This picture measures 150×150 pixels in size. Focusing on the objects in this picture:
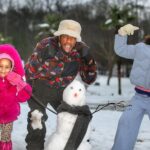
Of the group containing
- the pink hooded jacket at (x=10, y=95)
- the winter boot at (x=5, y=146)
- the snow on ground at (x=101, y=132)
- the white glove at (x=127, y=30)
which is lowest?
the snow on ground at (x=101, y=132)

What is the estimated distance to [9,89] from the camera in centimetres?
447

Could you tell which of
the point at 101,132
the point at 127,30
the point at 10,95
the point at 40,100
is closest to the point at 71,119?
the point at 40,100

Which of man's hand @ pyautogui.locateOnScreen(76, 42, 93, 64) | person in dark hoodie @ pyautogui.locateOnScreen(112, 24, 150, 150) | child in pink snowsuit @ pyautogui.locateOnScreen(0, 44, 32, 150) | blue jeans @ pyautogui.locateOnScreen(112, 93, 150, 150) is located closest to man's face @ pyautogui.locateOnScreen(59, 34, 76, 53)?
man's hand @ pyautogui.locateOnScreen(76, 42, 93, 64)

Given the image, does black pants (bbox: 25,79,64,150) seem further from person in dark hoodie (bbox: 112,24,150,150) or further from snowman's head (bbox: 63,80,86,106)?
person in dark hoodie (bbox: 112,24,150,150)

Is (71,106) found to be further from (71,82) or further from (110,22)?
(110,22)

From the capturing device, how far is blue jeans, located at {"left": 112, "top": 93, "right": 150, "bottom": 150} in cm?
488

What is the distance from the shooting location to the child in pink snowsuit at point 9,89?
4434mm

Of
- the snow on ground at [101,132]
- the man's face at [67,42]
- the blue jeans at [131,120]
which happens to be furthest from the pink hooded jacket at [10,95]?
the blue jeans at [131,120]

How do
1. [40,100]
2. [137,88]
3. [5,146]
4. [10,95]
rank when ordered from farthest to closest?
[137,88], [40,100], [5,146], [10,95]

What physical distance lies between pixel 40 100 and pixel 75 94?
50 centimetres

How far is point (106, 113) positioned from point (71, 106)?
4.27 metres

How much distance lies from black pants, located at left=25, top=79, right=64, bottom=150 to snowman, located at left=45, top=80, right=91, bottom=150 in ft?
0.65

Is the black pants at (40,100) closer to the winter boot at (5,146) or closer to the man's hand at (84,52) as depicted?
the winter boot at (5,146)

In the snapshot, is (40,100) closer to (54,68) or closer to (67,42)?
(54,68)
